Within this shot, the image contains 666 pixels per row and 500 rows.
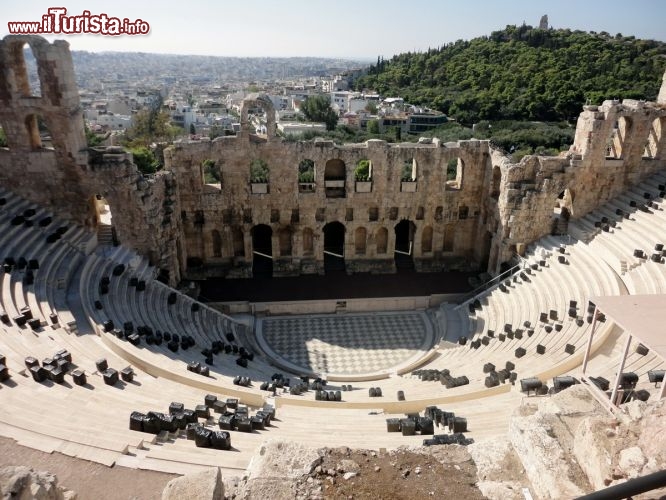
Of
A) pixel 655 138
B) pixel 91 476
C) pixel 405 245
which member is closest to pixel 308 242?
pixel 405 245

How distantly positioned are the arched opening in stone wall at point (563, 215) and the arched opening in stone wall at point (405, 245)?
828cm

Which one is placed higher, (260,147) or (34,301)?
(260,147)

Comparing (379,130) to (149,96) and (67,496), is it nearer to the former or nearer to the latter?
(67,496)

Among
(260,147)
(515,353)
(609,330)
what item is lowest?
(515,353)

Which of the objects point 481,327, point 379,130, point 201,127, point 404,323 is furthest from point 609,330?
point 201,127

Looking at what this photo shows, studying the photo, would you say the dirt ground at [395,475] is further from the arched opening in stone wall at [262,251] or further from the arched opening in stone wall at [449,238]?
the arched opening in stone wall at [449,238]

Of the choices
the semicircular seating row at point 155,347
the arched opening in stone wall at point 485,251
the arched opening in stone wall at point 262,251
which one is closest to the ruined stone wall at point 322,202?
the arched opening in stone wall at point 485,251

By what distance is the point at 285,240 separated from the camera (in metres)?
31.5

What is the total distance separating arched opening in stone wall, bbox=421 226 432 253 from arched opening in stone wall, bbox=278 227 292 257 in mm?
8711

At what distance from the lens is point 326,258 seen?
32594 millimetres

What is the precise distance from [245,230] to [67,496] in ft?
71.0

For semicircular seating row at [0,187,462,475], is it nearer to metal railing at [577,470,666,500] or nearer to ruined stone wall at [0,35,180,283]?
ruined stone wall at [0,35,180,283]

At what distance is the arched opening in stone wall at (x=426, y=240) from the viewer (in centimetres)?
3197

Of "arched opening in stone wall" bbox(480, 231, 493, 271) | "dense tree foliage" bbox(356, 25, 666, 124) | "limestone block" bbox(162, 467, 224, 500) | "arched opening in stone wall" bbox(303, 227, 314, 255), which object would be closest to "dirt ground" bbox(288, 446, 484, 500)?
Result: "limestone block" bbox(162, 467, 224, 500)
